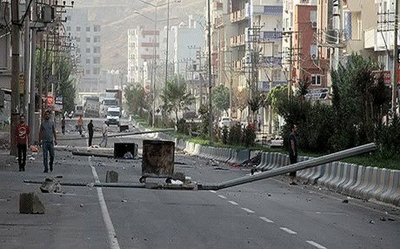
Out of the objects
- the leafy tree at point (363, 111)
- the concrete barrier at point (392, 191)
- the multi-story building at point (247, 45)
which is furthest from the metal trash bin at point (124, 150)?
the multi-story building at point (247, 45)

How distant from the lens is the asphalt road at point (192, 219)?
19.1 m

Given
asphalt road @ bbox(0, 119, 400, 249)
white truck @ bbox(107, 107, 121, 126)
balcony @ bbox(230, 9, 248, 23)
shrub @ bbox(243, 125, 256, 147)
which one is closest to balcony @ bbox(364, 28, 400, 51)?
shrub @ bbox(243, 125, 256, 147)

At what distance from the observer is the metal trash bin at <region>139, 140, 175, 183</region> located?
3406cm

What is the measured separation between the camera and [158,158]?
34094 millimetres

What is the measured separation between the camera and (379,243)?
20.0 meters

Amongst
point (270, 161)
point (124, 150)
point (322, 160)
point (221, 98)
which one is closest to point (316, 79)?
point (221, 98)

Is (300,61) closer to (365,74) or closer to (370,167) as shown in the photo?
(365,74)

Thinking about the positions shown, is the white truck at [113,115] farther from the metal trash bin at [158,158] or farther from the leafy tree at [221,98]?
the metal trash bin at [158,158]

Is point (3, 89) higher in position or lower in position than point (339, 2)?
lower

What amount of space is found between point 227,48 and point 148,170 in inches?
5687

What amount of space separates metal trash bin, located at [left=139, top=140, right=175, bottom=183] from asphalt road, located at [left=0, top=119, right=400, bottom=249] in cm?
164

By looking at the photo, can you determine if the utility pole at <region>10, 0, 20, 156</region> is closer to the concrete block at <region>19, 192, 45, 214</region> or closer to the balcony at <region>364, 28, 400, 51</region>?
the concrete block at <region>19, 192, 45, 214</region>

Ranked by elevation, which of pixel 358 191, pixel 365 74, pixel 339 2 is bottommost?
pixel 358 191

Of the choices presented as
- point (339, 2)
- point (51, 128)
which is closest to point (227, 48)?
point (339, 2)
